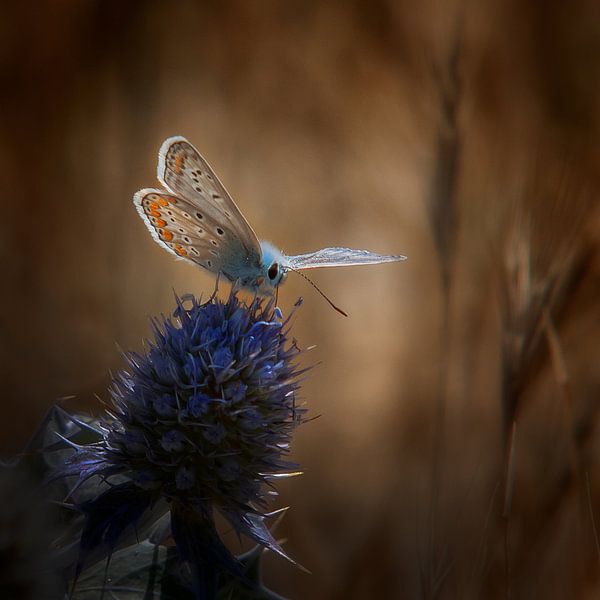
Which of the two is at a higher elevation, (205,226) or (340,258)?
(205,226)

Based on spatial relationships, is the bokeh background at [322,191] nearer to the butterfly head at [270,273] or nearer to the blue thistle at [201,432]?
the butterfly head at [270,273]

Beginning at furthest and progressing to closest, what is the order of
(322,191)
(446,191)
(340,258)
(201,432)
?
(322,191) → (446,191) → (340,258) → (201,432)

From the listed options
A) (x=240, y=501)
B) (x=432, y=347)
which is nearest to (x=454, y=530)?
(x=240, y=501)

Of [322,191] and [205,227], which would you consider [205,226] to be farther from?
[322,191]

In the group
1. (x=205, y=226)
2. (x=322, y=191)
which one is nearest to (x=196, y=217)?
(x=205, y=226)

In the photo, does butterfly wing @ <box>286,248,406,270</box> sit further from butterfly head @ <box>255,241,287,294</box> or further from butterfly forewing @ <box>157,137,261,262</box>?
butterfly forewing @ <box>157,137,261,262</box>

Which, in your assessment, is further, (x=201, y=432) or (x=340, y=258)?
(x=340, y=258)
